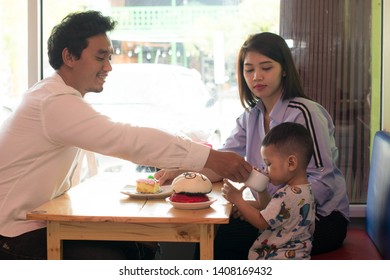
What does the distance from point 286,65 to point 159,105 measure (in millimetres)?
1187

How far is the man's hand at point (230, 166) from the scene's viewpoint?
7.26 feet

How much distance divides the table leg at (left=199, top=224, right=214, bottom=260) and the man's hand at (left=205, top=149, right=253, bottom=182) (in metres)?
0.26

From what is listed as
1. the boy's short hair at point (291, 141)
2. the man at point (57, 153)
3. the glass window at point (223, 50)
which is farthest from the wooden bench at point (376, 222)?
the glass window at point (223, 50)

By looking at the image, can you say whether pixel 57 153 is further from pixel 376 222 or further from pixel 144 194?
pixel 376 222

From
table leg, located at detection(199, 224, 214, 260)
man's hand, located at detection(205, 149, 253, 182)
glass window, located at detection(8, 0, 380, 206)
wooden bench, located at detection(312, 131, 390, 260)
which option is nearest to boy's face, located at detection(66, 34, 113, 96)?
man's hand, located at detection(205, 149, 253, 182)

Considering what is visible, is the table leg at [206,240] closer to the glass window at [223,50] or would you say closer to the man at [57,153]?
the man at [57,153]

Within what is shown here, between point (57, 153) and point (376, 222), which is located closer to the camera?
point (57, 153)

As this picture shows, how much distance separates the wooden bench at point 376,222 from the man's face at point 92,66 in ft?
3.51

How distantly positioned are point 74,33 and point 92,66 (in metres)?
0.14

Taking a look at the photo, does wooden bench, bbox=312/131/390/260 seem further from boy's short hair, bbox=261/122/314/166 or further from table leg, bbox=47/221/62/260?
table leg, bbox=47/221/62/260

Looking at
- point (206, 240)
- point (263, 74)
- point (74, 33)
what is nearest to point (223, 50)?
point (263, 74)

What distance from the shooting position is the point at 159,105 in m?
3.73

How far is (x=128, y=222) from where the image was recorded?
6.59 ft
